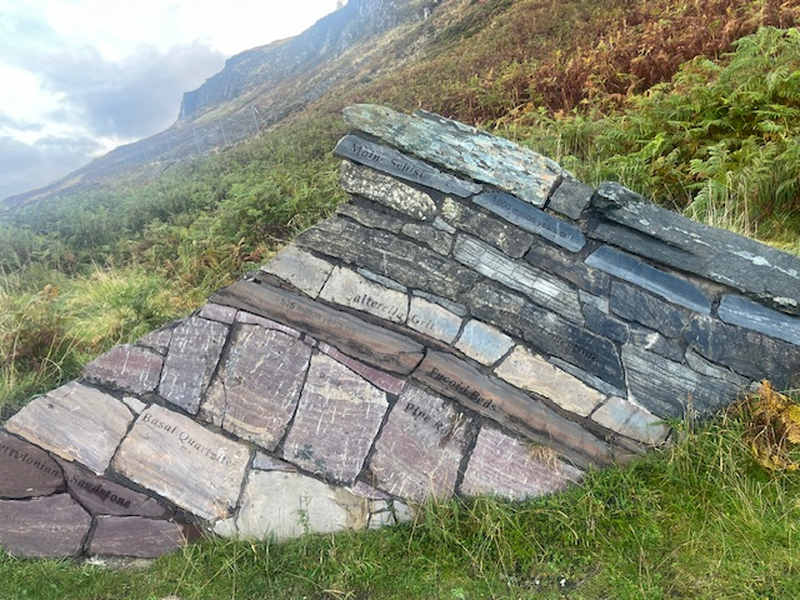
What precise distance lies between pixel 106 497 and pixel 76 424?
0.47m

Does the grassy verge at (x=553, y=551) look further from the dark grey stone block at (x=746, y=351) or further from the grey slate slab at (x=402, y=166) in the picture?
the grey slate slab at (x=402, y=166)

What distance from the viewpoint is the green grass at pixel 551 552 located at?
2607mm

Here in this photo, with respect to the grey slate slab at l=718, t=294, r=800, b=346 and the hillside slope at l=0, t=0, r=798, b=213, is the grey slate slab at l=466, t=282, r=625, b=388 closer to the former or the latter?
the grey slate slab at l=718, t=294, r=800, b=346

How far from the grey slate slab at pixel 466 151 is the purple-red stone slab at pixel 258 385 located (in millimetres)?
1397

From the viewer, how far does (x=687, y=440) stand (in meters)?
3.04

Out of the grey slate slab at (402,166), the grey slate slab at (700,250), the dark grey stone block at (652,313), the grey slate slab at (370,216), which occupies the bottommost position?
the dark grey stone block at (652,313)

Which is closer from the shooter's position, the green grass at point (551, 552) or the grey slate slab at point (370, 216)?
the green grass at point (551, 552)

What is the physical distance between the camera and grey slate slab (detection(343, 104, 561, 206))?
322cm

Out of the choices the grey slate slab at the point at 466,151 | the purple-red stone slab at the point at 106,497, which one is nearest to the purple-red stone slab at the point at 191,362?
the purple-red stone slab at the point at 106,497

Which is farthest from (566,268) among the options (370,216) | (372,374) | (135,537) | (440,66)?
(440,66)

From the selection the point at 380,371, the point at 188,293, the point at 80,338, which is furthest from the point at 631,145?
the point at 80,338

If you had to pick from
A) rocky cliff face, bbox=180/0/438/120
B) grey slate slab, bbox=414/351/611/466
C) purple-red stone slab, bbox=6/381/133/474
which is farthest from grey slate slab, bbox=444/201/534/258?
rocky cliff face, bbox=180/0/438/120

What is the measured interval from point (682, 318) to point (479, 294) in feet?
4.12

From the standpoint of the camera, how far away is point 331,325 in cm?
320
